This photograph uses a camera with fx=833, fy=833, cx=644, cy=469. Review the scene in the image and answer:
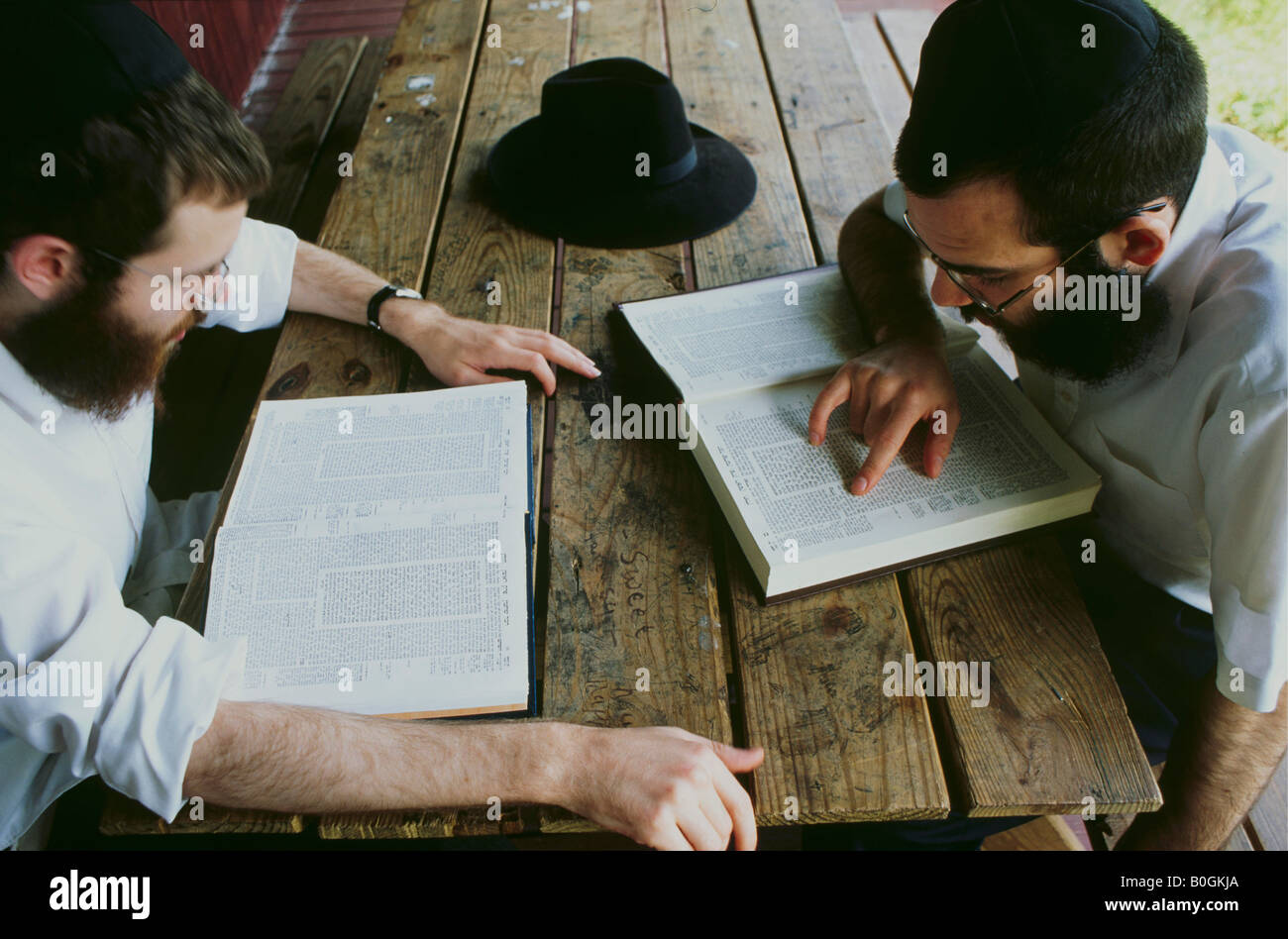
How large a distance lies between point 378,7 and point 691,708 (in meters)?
4.50

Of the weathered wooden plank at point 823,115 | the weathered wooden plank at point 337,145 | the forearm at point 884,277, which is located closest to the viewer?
the forearm at point 884,277

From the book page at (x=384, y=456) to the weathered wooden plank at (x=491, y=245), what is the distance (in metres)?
0.06

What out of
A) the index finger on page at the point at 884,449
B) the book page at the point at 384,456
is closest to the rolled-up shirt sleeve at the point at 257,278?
the book page at the point at 384,456

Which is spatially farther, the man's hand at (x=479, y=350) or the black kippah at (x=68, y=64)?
the man's hand at (x=479, y=350)

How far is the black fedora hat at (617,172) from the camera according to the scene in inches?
59.2

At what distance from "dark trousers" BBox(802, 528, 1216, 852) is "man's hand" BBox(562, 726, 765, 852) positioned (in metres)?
0.48

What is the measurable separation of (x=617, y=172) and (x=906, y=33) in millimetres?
1651

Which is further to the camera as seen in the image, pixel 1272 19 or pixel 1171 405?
pixel 1272 19

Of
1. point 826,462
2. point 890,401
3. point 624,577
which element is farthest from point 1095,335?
point 624,577

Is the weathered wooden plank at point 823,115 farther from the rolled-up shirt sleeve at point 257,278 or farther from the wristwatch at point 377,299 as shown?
the rolled-up shirt sleeve at point 257,278

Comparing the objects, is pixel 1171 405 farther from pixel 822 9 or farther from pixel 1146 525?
pixel 822 9

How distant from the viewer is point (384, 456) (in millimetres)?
1141

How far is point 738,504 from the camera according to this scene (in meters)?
1.02
